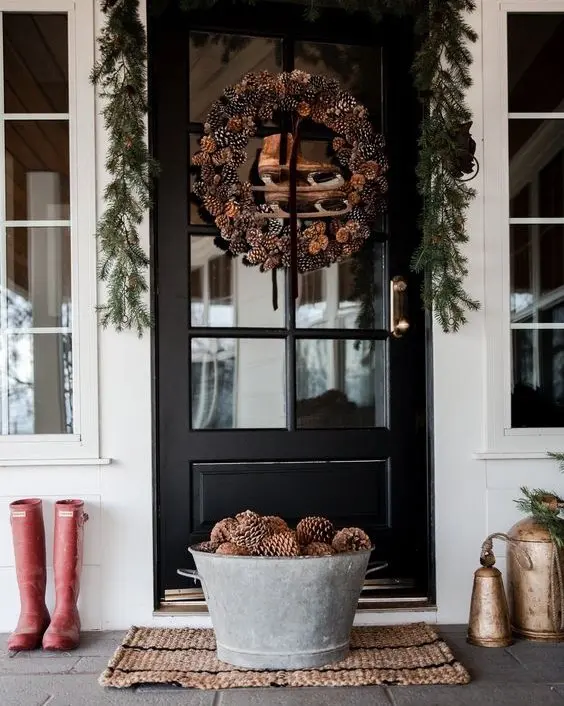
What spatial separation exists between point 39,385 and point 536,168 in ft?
6.30

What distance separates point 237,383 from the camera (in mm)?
2738

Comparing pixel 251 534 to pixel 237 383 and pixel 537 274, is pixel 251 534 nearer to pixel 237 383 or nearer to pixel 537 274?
pixel 237 383

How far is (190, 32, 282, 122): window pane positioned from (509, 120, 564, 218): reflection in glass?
903mm

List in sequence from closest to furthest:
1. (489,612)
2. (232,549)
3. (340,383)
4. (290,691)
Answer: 1. (290,691)
2. (232,549)
3. (489,612)
4. (340,383)

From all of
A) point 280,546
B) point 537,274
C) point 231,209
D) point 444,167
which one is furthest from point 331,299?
point 280,546

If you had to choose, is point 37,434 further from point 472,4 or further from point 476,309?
point 472,4

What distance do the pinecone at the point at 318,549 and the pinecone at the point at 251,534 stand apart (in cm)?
13

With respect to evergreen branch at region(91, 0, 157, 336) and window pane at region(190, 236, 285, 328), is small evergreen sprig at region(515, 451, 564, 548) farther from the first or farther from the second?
evergreen branch at region(91, 0, 157, 336)

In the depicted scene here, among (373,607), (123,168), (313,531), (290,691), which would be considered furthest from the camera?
(373,607)

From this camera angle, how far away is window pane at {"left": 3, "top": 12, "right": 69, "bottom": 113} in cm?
264

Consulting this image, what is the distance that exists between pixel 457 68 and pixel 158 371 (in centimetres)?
148

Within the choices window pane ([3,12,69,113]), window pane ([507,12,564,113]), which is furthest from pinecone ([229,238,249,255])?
window pane ([507,12,564,113])

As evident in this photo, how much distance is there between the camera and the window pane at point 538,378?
8.97ft

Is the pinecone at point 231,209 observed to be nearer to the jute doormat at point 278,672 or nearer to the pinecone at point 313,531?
the pinecone at point 313,531
